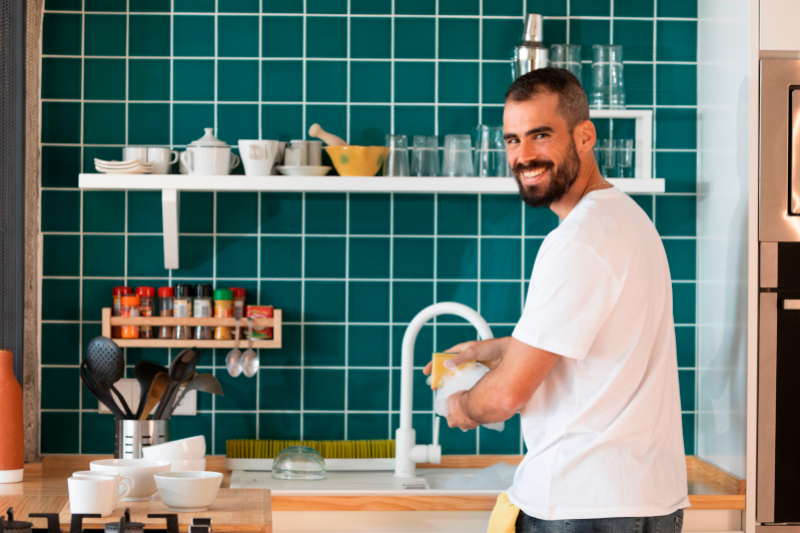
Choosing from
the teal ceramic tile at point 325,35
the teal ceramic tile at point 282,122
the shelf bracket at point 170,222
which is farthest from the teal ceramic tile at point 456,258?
the shelf bracket at point 170,222

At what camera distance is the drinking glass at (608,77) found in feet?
7.16

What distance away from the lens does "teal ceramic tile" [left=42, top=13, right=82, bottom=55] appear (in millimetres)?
2168

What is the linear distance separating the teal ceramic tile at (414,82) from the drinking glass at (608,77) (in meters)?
0.46

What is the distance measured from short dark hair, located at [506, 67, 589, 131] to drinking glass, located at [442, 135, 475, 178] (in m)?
0.72

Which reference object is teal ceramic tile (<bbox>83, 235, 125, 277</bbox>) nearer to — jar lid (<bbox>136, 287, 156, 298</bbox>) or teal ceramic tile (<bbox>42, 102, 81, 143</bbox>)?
jar lid (<bbox>136, 287, 156, 298</bbox>)

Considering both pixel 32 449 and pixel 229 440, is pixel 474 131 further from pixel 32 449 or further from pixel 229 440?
pixel 32 449

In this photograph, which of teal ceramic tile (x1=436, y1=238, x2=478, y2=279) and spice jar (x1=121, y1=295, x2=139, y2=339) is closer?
spice jar (x1=121, y1=295, x2=139, y2=339)

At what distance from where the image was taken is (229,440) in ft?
7.14

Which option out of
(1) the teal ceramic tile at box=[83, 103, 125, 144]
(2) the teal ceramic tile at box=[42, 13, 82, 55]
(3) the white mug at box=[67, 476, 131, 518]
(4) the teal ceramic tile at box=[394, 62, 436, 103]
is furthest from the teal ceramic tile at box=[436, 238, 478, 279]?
(3) the white mug at box=[67, 476, 131, 518]

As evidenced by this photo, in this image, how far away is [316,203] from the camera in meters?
2.22

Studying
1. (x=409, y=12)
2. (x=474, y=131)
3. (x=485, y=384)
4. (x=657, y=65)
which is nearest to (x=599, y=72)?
(x=657, y=65)

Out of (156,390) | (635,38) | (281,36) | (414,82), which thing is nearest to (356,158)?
(414,82)

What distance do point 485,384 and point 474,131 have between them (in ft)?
3.45

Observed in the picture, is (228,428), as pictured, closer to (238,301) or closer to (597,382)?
(238,301)
